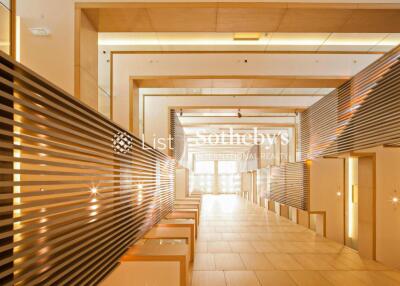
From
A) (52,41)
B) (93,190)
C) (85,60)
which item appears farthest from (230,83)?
(93,190)

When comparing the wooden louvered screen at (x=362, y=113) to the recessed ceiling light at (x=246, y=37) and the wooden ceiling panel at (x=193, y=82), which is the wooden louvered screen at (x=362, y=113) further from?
the wooden ceiling panel at (x=193, y=82)

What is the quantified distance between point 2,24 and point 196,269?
4299 millimetres

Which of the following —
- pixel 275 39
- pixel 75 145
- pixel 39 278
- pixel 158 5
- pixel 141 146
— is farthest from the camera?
pixel 275 39

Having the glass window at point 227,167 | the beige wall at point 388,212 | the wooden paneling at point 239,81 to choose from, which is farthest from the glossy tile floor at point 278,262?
the glass window at point 227,167

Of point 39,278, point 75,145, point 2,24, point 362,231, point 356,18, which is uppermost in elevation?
point 356,18

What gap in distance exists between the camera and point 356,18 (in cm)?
500

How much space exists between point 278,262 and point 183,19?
4.35 metres

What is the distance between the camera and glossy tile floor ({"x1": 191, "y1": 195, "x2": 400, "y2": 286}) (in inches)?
194

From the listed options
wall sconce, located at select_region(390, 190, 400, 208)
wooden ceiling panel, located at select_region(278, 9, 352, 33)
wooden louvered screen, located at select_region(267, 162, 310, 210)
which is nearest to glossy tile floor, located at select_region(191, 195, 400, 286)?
wall sconce, located at select_region(390, 190, 400, 208)

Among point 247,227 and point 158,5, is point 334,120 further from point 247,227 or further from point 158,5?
point 158,5

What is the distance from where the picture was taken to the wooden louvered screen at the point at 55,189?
1.60 metres

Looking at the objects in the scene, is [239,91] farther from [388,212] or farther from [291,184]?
[388,212]

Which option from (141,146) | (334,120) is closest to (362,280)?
(141,146)

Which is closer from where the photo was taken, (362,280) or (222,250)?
(362,280)
